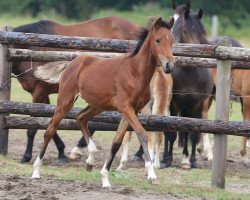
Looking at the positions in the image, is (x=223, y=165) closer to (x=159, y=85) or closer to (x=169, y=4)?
(x=159, y=85)

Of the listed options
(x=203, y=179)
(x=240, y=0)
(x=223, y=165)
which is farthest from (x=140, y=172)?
(x=240, y=0)

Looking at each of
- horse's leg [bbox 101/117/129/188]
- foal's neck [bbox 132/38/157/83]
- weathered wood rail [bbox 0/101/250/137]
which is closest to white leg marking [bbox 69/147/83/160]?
weathered wood rail [bbox 0/101/250/137]

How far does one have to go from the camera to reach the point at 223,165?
9.08 metres

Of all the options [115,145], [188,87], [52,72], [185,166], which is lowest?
[185,166]

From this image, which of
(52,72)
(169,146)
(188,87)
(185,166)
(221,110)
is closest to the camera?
(221,110)

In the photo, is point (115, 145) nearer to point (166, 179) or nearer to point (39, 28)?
point (166, 179)

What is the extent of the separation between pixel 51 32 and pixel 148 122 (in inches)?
140

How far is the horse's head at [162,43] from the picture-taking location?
802 cm

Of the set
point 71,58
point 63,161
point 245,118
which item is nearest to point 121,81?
point 71,58

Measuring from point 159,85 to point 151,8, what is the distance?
3009 centimetres

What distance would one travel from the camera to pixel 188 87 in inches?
462

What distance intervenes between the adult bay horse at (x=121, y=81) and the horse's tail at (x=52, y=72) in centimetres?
88

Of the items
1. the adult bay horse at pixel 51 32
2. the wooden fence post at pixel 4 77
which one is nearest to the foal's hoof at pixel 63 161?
the adult bay horse at pixel 51 32

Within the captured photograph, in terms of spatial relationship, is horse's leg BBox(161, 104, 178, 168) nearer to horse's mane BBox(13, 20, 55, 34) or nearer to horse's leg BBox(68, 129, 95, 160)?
horse's leg BBox(68, 129, 95, 160)
